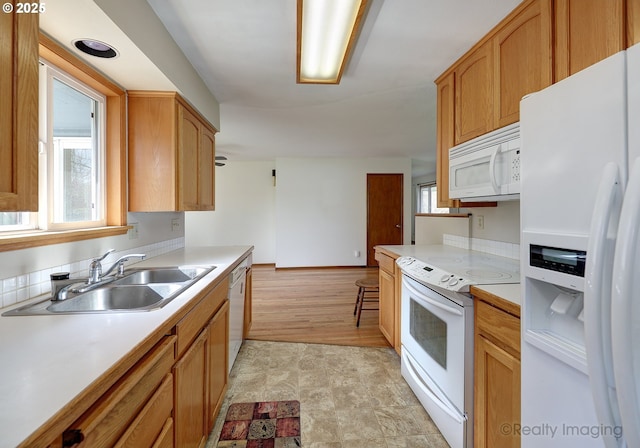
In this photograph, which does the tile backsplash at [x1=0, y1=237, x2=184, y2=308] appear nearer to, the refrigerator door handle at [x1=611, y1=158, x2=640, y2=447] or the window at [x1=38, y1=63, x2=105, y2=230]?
the window at [x1=38, y1=63, x2=105, y2=230]

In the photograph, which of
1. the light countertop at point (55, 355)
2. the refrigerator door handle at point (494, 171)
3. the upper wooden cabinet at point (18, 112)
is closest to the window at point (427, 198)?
the refrigerator door handle at point (494, 171)

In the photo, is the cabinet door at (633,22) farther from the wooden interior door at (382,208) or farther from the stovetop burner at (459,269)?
the wooden interior door at (382,208)

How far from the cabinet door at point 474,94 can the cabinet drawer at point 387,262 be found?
1053mm

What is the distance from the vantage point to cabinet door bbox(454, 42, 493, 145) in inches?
71.6

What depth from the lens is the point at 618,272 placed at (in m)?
0.62

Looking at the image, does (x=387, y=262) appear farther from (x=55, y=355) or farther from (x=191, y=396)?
(x=55, y=355)

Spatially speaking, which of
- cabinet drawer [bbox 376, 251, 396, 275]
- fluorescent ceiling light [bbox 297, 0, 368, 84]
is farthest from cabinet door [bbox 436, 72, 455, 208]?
fluorescent ceiling light [bbox 297, 0, 368, 84]

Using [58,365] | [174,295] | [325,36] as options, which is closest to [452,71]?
[325,36]

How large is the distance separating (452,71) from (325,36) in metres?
1.05

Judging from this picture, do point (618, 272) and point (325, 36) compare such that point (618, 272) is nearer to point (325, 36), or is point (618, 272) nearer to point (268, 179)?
point (325, 36)

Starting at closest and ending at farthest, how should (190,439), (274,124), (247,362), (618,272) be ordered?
(618,272) → (190,439) → (247,362) → (274,124)

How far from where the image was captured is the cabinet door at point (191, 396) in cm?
111

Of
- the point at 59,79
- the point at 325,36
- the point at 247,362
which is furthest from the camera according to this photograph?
the point at 247,362

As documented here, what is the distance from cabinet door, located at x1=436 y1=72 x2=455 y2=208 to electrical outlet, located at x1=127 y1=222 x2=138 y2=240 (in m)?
2.33
